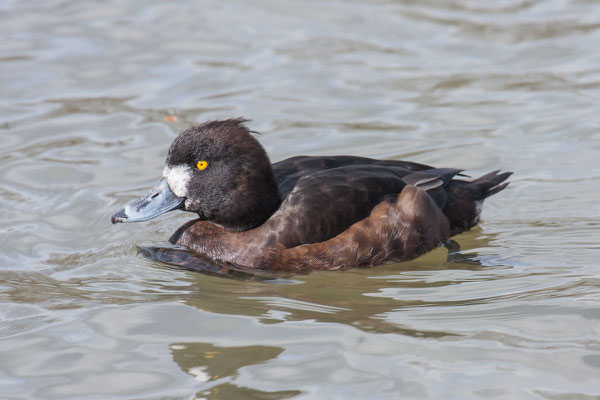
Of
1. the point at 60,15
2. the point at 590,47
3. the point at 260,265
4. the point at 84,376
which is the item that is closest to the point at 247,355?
the point at 84,376

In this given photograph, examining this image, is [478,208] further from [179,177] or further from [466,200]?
[179,177]

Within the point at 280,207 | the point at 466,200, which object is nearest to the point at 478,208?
the point at 466,200

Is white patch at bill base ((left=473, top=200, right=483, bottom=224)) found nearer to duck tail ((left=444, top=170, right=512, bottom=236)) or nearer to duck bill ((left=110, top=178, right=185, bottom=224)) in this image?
duck tail ((left=444, top=170, right=512, bottom=236))

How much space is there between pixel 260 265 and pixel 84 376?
1471mm

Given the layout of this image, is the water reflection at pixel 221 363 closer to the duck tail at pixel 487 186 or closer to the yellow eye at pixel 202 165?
the yellow eye at pixel 202 165

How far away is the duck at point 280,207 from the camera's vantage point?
17.9 ft

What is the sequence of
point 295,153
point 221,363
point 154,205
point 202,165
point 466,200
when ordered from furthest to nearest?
1. point 295,153
2. point 466,200
3. point 154,205
4. point 202,165
5. point 221,363

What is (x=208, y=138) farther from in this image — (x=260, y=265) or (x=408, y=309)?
(x=408, y=309)

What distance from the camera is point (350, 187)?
5.55m

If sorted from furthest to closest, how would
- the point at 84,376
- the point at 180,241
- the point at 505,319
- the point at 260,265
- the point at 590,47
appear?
the point at 590,47
the point at 180,241
the point at 260,265
the point at 505,319
the point at 84,376

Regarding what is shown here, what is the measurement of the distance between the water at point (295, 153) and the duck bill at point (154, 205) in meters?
0.31

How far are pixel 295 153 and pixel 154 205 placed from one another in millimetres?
2217

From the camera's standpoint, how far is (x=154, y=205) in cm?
566

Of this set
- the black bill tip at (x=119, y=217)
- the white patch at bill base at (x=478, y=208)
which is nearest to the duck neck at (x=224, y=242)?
the black bill tip at (x=119, y=217)
